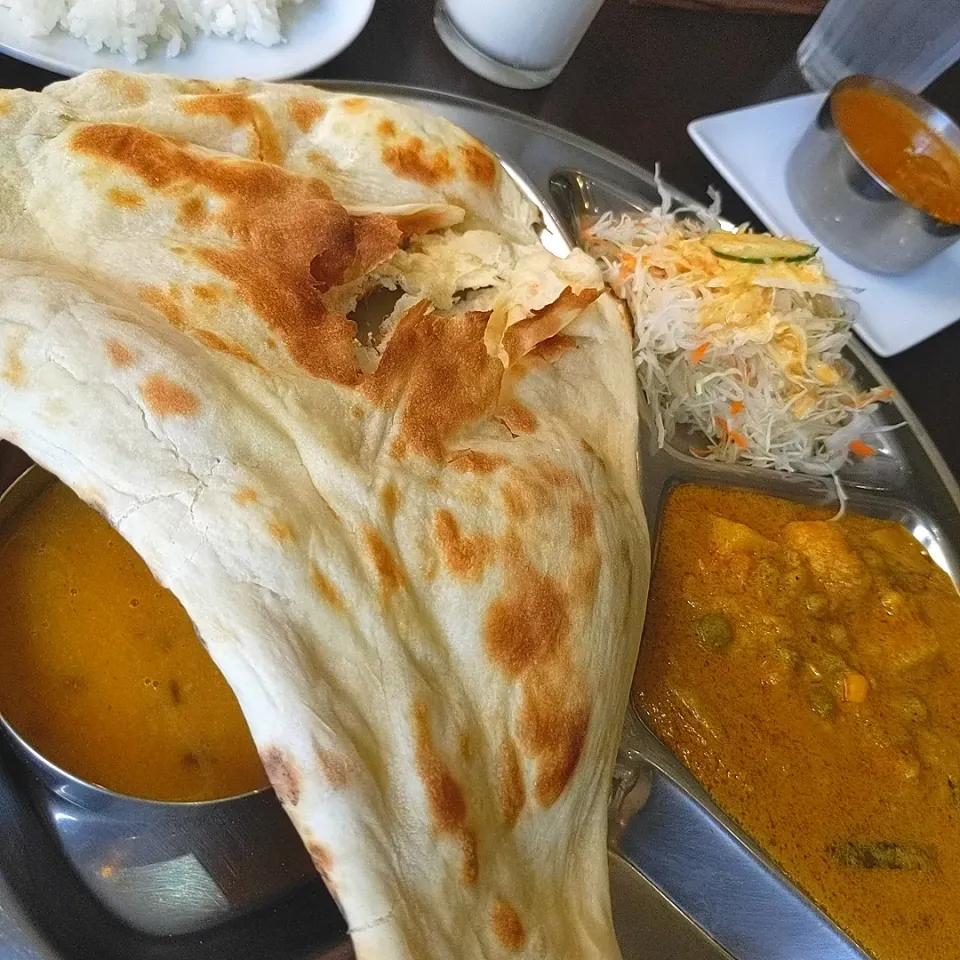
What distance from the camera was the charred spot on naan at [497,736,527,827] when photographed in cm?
142

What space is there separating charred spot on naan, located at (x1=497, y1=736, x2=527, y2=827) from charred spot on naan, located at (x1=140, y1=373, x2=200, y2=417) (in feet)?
2.33

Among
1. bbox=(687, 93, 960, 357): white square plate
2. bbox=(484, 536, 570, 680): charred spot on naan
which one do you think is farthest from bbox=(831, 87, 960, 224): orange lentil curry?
bbox=(484, 536, 570, 680): charred spot on naan

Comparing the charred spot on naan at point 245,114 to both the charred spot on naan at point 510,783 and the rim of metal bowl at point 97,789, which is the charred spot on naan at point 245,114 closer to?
the rim of metal bowl at point 97,789

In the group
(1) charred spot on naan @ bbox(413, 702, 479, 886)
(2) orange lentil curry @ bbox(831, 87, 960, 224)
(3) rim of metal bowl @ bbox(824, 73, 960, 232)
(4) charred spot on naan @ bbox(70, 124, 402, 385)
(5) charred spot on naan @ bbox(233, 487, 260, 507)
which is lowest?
(1) charred spot on naan @ bbox(413, 702, 479, 886)

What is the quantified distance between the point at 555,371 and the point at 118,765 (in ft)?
3.78

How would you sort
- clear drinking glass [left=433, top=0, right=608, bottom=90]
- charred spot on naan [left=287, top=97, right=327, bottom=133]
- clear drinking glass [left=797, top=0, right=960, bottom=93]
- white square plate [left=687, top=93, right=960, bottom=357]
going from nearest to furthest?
charred spot on naan [left=287, top=97, right=327, bottom=133] < clear drinking glass [left=433, top=0, right=608, bottom=90] < white square plate [left=687, top=93, right=960, bottom=357] < clear drinking glass [left=797, top=0, right=960, bottom=93]

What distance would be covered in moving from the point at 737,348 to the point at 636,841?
1359 mm

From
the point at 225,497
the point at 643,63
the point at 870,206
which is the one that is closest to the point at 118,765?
the point at 225,497

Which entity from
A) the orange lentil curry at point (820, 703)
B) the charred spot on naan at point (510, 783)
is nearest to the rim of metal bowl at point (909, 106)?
the orange lentil curry at point (820, 703)

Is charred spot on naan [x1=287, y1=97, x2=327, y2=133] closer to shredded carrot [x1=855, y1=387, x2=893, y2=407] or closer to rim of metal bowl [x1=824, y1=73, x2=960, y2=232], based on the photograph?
shredded carrot [x1=855, y1=387, x2=893, y2=407]

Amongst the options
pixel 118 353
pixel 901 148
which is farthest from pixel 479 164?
pixel 901 148

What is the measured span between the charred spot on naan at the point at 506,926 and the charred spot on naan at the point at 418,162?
1462 mm

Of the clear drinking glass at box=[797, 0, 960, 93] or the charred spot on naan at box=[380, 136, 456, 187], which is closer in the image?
the charred spot on naan at box=[380, 136, 456, 187]

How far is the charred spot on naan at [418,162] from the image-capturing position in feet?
6.41
